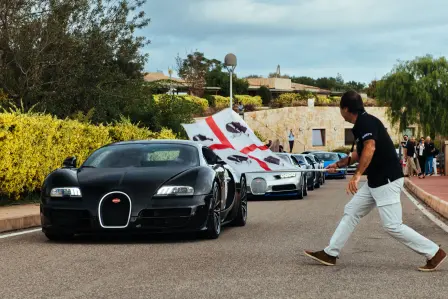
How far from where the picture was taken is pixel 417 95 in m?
68.4

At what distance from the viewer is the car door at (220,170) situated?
1216 centimetres

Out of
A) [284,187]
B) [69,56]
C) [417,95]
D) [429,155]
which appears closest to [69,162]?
[284,187]

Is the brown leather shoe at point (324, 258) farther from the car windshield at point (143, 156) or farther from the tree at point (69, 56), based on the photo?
the tree at point (69, 56)

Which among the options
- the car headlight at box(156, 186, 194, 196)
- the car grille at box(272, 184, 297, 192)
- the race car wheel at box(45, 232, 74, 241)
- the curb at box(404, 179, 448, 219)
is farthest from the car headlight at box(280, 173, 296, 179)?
the car headlight at box(156, 186, 194, 196)

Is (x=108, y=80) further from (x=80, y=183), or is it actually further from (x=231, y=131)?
(x=80, y=183)

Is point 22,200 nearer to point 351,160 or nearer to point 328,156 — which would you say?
point 351,160

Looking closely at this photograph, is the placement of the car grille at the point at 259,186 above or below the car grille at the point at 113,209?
below

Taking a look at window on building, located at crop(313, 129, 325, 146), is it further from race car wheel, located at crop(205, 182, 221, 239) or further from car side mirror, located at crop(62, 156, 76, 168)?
race car wheel, located at crop(205, 182, 221, 239)

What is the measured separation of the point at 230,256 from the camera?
9.58 meters

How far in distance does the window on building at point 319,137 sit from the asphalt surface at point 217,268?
66.5 m

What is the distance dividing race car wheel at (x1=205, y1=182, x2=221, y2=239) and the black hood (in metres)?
0.51

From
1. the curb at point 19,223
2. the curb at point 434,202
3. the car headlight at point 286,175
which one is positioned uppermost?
the curb at point 19,223

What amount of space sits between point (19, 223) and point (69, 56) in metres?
16.8

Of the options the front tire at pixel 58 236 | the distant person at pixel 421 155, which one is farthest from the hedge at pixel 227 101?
the front tire at pixel 58 236
